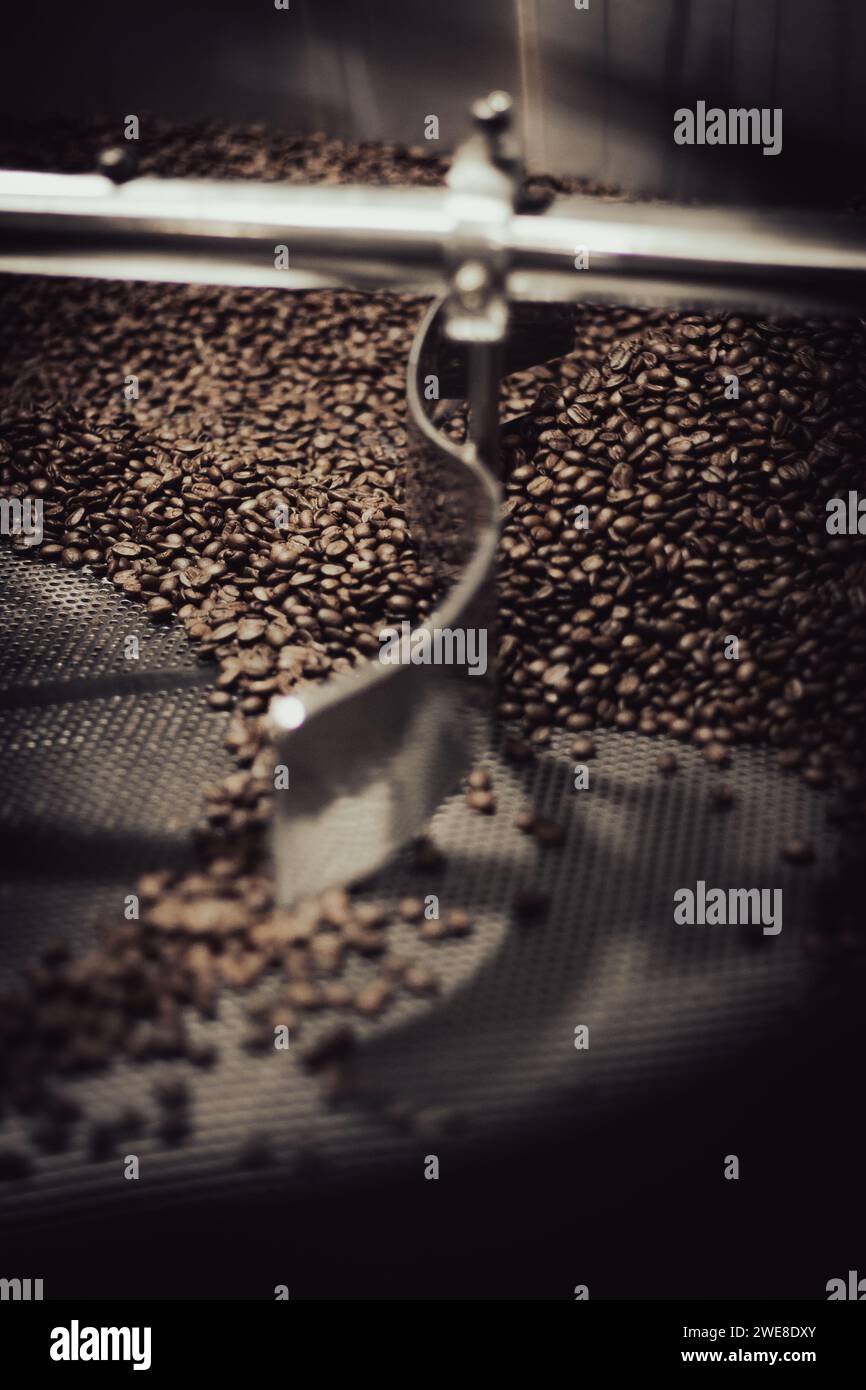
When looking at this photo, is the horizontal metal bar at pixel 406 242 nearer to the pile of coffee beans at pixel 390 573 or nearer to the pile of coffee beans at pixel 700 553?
the pile of coffee beans at pixel 390 573

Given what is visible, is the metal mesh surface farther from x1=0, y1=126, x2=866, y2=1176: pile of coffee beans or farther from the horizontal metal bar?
the horizontal metal bar

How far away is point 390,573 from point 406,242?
380 millimetres

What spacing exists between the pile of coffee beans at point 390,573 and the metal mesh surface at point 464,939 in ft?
0.08

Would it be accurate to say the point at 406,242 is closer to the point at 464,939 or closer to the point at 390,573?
the point at 390,573

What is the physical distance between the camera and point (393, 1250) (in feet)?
3.08

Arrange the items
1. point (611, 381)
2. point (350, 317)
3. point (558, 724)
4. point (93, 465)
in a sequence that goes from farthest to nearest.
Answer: point (350, 317)
point (93, 465)
point (611, 381)
point (558, 724)

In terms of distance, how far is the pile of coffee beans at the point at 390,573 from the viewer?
1018mm

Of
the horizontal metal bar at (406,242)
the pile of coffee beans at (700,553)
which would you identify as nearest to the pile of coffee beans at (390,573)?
the pile of coffee beans at (700,553)

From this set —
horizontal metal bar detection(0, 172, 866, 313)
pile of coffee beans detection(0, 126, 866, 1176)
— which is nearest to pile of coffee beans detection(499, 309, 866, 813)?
pile of coffee beans detection(0, 126, 866, 1176)

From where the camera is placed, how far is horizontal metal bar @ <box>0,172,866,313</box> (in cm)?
107

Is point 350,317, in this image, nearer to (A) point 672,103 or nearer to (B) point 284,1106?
(A) point 672,103

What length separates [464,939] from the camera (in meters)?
1.07

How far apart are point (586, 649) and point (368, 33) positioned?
1403 millimetres

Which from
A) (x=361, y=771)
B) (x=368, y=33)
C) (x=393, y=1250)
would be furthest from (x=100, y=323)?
(x=393, y=1250)
